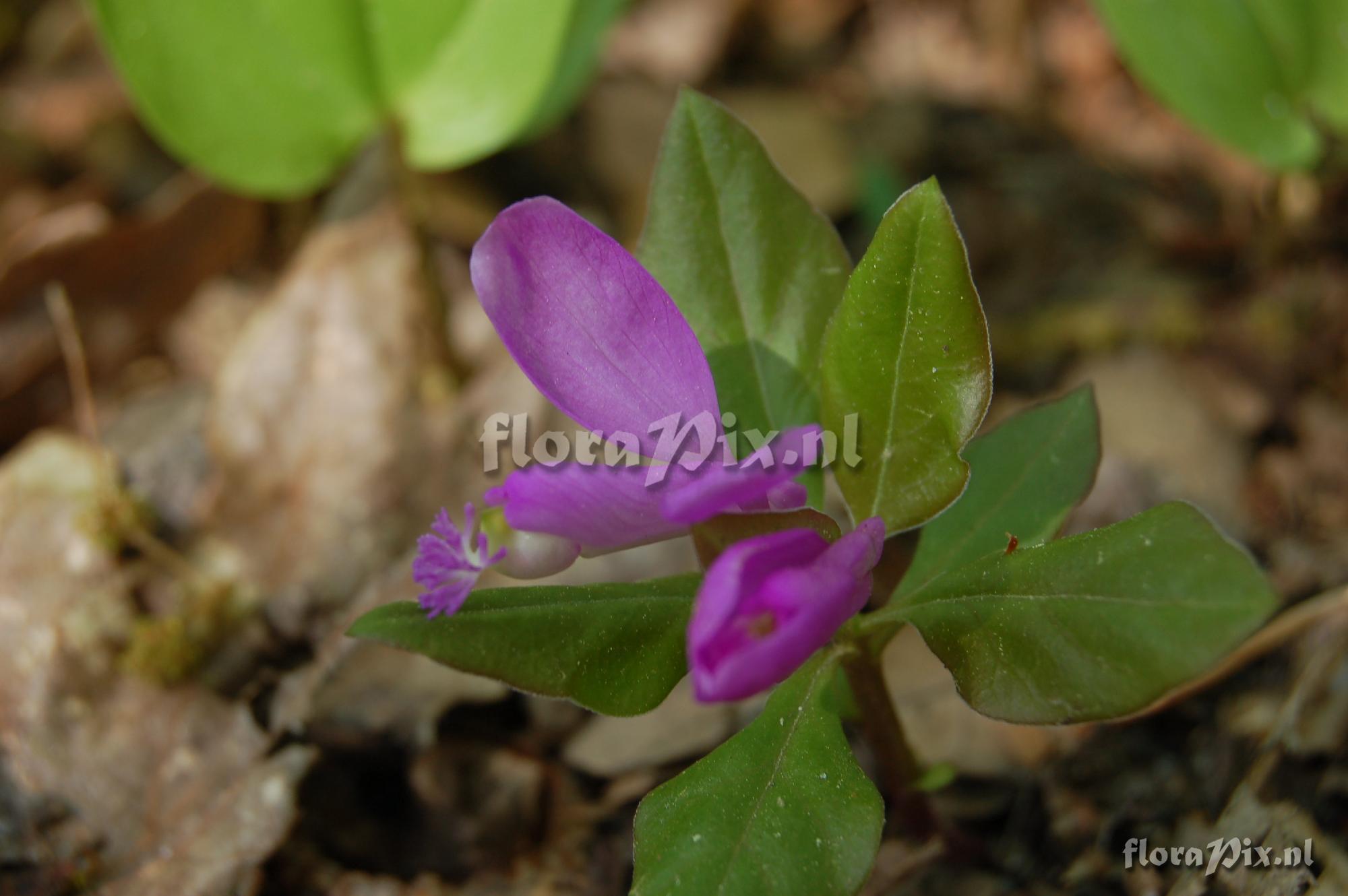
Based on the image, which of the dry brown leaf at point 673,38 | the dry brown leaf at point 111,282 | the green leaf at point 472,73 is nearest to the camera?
the green leaf at point 472,73

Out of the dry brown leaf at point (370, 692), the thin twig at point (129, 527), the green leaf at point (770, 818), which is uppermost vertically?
the green leaf at point (770, 818)

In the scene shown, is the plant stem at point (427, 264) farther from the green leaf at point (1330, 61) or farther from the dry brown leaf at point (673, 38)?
the green leaf at point (1330, 61)

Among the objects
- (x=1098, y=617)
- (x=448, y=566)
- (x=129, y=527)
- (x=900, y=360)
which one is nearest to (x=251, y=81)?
(x=129, y=527)

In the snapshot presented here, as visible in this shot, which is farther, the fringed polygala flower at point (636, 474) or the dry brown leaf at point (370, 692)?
the dry brown leaf at point (370, 692)

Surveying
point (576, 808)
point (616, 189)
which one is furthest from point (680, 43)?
point (576, 808)

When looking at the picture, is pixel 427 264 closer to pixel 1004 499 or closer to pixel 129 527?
pixel 129 527

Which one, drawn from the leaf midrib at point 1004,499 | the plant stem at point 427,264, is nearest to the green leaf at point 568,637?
the leaf midrib at point 1004,499
